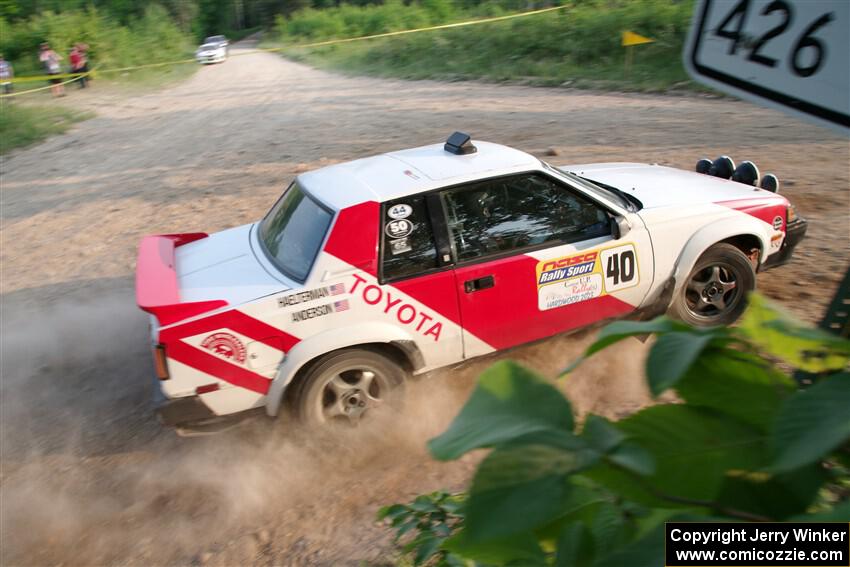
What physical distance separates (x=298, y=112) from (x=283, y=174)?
6149 millimetres

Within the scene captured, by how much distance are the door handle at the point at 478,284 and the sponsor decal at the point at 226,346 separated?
1.35 meters

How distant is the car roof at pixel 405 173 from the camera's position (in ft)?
14.0

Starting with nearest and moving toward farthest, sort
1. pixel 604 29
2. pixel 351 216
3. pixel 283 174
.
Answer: pixel 351 216 < pixel 283 174 < pixel 604 29

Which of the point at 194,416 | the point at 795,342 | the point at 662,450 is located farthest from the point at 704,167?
the point at 662,450

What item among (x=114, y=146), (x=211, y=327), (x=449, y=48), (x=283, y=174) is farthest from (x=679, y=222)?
(x=449, y=48)

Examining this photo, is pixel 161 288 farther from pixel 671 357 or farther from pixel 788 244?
pixel 788 244

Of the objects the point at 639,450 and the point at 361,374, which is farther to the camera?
the point at 361,374

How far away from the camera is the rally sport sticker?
14.4 feet

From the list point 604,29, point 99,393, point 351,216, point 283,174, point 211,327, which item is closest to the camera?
point 211,327

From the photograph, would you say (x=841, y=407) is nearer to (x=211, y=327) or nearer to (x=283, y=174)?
(x=211, y=327)

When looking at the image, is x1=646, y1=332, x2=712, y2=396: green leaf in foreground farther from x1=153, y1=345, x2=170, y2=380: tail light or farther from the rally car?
x1=153, y1=345, x2=170, y2=380: tail light

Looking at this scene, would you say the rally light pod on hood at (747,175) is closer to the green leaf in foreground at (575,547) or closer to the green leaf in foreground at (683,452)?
the green leaf in foreground at (683,452)

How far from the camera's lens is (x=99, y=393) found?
5129 mm

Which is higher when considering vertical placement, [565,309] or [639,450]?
[639,450]
